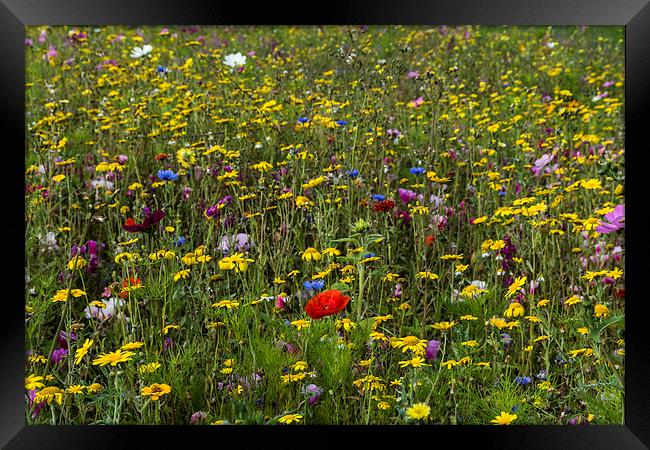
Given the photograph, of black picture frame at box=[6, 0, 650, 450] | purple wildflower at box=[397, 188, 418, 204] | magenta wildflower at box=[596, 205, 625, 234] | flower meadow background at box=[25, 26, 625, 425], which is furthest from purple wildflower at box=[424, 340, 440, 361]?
purple wildflower at box=[397, 188, 418, 204]

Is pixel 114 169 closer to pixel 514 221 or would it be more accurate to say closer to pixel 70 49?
pixel 514 221

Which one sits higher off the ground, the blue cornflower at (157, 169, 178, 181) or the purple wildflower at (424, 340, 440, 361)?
the blue cornflower at (157, 169, 178, 181)

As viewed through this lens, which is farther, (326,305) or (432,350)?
(432,350)

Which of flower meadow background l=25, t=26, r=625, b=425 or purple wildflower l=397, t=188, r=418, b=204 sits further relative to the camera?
purple wildflower l=397, t=188, r=418, b=204

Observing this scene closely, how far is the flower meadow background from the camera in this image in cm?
138

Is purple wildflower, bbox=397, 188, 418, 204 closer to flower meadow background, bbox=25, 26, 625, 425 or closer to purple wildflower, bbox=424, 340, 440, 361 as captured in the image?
flower meadow background, bbox=25, 26, 625, 425
